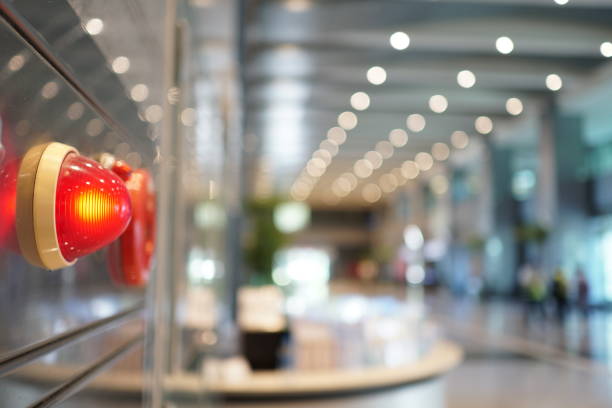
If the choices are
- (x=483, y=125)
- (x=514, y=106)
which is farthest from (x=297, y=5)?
(x=483, y=125)

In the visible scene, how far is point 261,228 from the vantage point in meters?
12.5

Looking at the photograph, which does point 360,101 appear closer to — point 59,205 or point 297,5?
point 297,5

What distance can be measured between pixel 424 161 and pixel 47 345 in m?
30.4

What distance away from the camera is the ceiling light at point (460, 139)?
24.1 meters

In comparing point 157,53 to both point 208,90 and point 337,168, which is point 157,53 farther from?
point 337,168

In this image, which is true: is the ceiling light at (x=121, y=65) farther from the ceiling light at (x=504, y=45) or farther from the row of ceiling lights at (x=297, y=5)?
the ceiling light at (x=504, y=45)

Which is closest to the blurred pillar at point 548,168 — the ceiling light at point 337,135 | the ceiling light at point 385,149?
the ceiling light at point 385,149

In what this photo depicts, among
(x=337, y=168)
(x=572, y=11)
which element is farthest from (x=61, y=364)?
(x=337, y=168)

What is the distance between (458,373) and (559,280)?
937 cm

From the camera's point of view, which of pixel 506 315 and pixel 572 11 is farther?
pixel 506 315

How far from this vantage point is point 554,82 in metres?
16.9

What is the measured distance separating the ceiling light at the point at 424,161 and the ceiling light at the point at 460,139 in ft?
7.31

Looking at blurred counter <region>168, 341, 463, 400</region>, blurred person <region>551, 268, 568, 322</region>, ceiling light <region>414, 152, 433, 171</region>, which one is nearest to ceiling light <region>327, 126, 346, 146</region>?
ceiling light <region>414, 152, 433, 171</region>

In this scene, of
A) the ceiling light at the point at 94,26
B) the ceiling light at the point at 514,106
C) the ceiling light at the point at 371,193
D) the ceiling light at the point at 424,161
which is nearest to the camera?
the ceiling light at the point at 94,26
